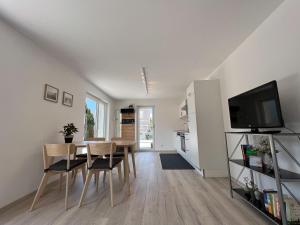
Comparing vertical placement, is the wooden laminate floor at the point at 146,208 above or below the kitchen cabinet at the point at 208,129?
below

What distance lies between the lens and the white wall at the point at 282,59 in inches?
63.4

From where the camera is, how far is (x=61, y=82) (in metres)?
3.11

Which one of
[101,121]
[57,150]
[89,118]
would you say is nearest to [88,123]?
[89,118]

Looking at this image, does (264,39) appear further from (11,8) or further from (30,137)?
(30,137)

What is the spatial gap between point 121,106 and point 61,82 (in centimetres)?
410

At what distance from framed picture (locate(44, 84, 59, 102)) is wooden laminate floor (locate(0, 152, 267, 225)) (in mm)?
1673

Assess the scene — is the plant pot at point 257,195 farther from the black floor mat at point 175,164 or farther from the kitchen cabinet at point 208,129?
the black floor mat at point 175,164

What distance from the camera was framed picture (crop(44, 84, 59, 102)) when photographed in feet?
8.74

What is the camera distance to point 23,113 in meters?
2.23

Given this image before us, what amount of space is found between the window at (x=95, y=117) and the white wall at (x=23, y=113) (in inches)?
66.3

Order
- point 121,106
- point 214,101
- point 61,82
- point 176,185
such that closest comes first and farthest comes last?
point 176,185
point 61,82
point 214,101
point 121,106

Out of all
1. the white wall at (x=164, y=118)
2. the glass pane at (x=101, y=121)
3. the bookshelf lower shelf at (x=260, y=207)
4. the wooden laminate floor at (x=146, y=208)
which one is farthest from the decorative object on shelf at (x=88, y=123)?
the bookshelf lower shelf at (x=260, y=207)

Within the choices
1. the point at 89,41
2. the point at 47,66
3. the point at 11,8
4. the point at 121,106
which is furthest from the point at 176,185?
the point at 121,106

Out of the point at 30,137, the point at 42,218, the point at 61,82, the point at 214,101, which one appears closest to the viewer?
the point at 42,218
